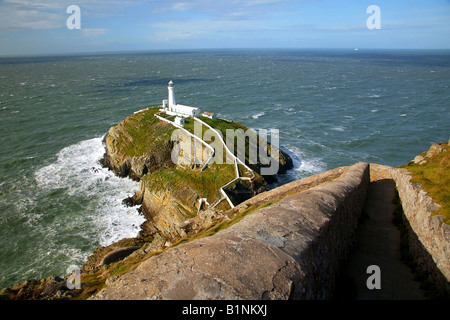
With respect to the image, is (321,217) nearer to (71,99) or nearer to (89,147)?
(89,147)

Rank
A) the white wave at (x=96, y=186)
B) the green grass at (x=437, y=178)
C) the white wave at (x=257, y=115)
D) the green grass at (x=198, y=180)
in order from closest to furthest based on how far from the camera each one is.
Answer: the green grass at (x=437, y=178), the green grass at (x=198, y=180), the white wave at (x=96, y=186), the white wave at (x=257, y=115)

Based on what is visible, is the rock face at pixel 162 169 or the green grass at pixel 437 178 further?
the rock face at pixel 162 169

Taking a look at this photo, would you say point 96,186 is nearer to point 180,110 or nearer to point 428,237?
point 180,110

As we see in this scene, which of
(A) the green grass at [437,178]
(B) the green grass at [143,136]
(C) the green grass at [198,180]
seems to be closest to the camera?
(A) the green grass at [437,178]

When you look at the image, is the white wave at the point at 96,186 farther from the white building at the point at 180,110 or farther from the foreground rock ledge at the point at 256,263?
the foreground rock ledge at the point at 256,263

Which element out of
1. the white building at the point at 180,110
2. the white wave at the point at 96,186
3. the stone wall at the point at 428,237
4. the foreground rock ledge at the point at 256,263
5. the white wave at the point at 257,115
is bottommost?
the white wave at the point at 96,186

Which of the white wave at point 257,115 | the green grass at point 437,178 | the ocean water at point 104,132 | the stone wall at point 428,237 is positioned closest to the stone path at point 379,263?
the stone wall at point 428,237

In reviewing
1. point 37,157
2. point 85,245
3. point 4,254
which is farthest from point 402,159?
point 37,157
